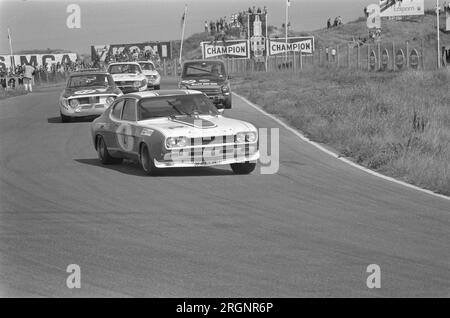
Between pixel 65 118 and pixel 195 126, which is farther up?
pixel 195 126

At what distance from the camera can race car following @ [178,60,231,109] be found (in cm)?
2891

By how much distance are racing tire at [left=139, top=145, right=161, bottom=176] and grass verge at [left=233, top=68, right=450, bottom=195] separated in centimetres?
361

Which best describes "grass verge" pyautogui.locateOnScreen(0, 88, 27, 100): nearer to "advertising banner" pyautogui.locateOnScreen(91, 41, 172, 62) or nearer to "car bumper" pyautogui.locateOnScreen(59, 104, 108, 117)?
"car bumper" pyautogui.locateOnScreen(59, 104, 108, 117)

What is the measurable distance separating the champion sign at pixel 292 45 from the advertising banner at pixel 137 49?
15505 millimetres

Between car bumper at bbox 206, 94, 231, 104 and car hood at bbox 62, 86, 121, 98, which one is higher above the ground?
car hood at bbox 62, 86, 121, 98

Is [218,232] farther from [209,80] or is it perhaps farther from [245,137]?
[209,80]

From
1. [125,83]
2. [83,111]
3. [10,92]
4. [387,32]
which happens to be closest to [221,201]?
[83,111]

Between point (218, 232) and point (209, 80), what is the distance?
19451mm

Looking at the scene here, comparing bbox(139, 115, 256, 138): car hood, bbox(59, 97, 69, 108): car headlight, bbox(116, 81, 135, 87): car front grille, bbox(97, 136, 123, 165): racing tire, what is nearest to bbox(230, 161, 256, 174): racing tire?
bbox(139, 115, 256, 138): car hood

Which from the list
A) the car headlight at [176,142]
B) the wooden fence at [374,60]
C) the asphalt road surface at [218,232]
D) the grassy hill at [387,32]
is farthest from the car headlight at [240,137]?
the grassy hill at [387,32]

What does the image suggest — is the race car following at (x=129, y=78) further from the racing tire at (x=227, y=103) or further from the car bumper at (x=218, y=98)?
the car bumper at (x=218, y=98)

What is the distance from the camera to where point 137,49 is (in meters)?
90.6

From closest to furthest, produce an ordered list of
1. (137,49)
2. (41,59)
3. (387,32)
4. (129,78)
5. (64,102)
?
(64,102), (129,78), (387,32), (137,49), (41,59)

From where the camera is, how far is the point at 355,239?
9.62m
